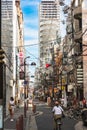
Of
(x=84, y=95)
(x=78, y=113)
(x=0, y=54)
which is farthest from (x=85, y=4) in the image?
(x=0, y=54)

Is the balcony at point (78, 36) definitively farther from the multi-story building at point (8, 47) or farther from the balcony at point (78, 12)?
the multi-story building at point (8, 47)

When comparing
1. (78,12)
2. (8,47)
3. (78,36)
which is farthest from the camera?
(8,47)

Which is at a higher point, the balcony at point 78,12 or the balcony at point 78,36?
the balcony at point 78,12

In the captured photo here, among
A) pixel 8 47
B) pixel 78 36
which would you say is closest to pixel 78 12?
pixel 78 36

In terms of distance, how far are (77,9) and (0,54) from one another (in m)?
64.3

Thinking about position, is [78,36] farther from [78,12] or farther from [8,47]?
[8,47]

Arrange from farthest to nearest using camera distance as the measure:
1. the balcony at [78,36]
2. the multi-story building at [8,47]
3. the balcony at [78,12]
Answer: the balcony at [78,12] → the balcony at [78,36] → the multi-story building at [8,47]

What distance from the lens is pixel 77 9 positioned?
78750 millimetres

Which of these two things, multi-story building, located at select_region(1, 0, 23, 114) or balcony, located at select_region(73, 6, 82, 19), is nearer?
multi-story building, located at select_region(1, 0, 23, 114)

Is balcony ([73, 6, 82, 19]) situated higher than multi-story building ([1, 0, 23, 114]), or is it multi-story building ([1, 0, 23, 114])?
balcony ([73, 6, 82, 19])

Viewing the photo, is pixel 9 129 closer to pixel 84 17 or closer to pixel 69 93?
pixel 84 17

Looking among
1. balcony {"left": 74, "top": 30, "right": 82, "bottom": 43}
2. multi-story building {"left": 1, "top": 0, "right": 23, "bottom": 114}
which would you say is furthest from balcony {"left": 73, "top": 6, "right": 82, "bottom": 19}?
multi-story building {"left": 1, "top": 0, "right": 23, "bottom": 114}

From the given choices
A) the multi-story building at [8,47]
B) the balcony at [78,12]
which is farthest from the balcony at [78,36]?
the multi-story building at [8,47]

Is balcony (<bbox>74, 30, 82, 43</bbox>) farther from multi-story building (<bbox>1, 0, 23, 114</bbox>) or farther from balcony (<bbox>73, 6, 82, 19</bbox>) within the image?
multi-story building (<bbox>1, 0, 23, 114</bbox>)
